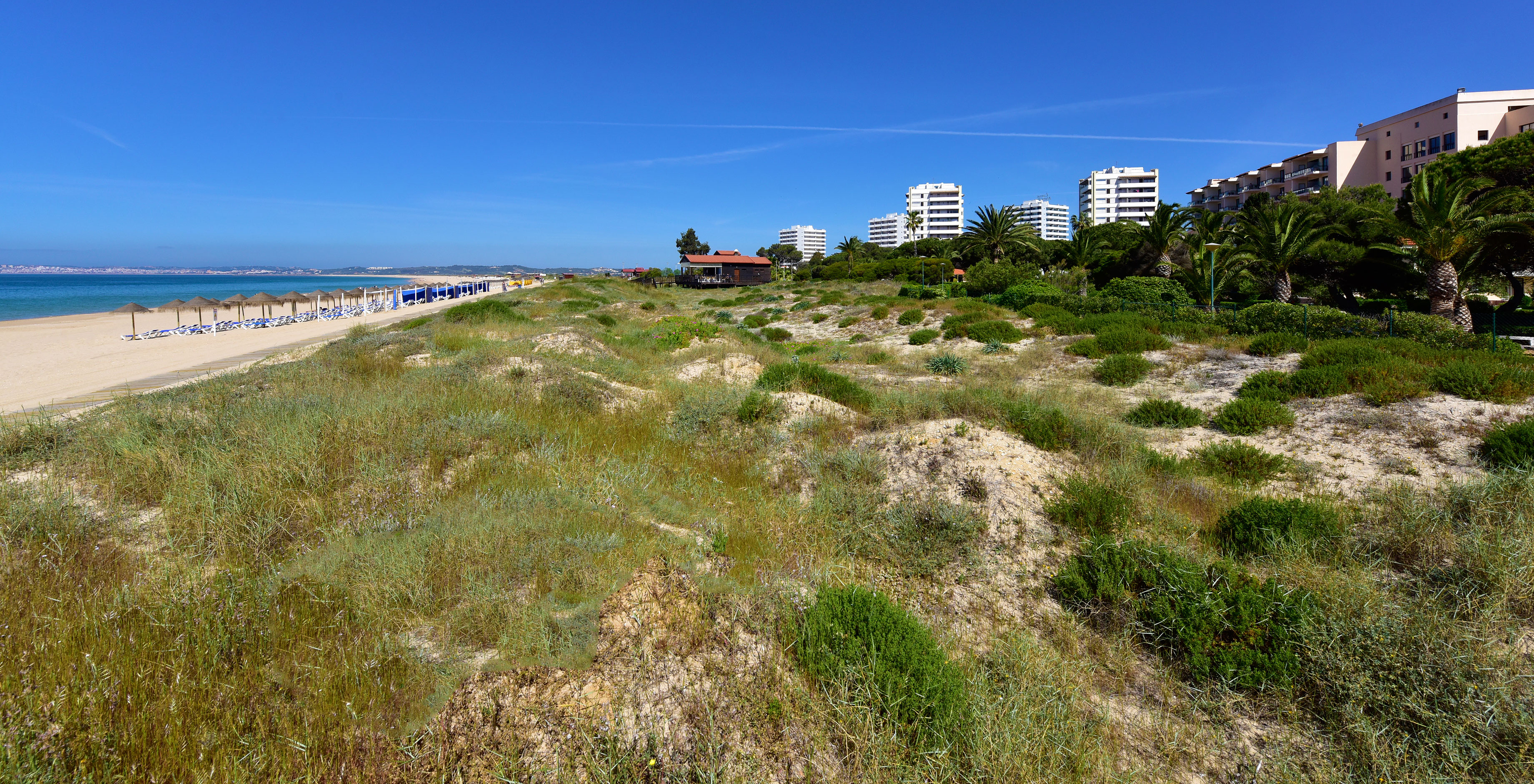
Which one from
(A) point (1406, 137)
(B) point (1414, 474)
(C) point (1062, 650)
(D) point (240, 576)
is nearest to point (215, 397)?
(D) point (240, 576)

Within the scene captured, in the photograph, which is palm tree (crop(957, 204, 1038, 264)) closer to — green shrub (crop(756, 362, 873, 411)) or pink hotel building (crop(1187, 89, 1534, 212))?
Result: pink hotel building (crop(1187, 89, 1534, 212))

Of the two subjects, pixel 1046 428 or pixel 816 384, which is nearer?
pixel 1046 428

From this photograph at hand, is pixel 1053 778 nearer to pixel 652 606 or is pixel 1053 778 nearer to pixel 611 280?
pixel 652 606

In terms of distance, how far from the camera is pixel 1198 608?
14.8 feet

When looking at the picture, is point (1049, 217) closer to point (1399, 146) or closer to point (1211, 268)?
point (1399, 146)

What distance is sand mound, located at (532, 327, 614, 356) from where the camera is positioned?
571 inches

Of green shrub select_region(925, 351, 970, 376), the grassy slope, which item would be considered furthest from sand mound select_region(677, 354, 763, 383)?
the grassy slope

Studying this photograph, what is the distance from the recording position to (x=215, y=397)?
27.8ft

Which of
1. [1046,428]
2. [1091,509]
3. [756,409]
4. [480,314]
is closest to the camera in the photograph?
[1091,509]

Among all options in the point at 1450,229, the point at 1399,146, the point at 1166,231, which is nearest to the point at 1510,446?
the point at 1450,229

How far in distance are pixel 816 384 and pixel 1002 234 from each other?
4095 cm

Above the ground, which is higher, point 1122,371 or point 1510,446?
point 1122,371

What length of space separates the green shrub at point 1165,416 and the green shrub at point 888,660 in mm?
8744

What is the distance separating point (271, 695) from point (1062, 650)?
4.88m
